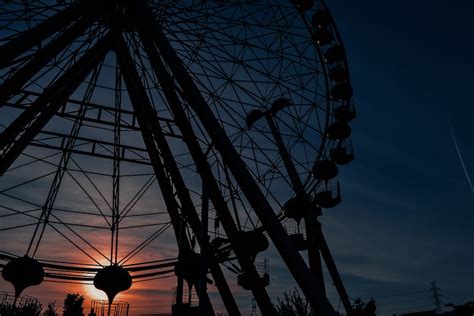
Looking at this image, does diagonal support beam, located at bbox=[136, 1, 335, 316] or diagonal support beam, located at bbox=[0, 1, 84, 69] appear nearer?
diagonal support beam, located at bbox=[136, 1, 335, 316]

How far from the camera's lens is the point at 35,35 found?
9352 mm

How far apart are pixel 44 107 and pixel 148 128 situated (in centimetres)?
337

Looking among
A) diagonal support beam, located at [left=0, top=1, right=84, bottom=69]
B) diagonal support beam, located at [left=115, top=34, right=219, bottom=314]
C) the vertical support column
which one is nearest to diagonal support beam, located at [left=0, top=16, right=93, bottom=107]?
diagonal support beam, located at [left=0, top=1, right=84, bottom=69]

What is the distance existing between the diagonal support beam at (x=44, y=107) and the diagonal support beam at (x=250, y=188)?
2538 mm

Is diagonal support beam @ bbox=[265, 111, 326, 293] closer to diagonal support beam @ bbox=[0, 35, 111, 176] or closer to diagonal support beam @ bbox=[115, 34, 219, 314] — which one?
diagonal support beam @ bbox=[115, 34, 219, 314]

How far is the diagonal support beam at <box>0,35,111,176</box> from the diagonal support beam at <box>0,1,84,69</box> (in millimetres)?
2027

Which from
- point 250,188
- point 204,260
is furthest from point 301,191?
Result: point 204,260

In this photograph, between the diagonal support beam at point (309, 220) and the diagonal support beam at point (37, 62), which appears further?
the diagonal support beam at point (309, 220)

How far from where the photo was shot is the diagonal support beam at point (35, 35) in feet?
28.0

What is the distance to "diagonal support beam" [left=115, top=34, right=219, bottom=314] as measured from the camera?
1305cm

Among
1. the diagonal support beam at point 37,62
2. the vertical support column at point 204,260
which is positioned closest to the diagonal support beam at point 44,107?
the diagonal support beam at point 37,62

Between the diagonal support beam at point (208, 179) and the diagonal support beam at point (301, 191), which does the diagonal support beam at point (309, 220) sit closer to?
the diagonal support beam at point (301, 191)

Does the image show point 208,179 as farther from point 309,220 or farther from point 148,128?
point 309,220

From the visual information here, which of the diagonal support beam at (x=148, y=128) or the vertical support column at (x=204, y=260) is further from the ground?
the diagonal support beam at (x=148, y=128)
